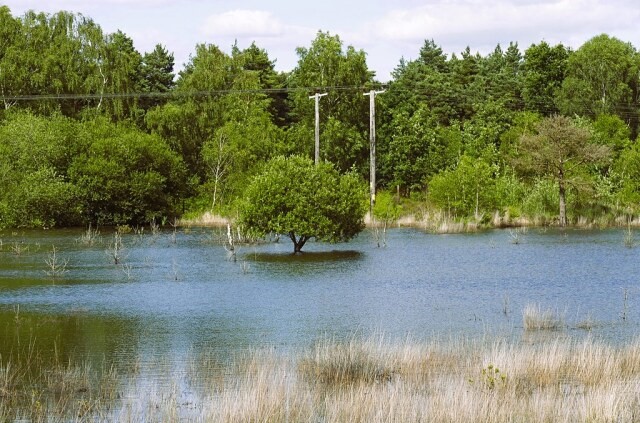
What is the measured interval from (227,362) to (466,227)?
4595 cm

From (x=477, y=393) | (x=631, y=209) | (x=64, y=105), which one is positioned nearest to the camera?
(x=477, y=393)

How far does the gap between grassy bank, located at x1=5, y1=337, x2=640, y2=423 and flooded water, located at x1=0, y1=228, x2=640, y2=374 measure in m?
3.06

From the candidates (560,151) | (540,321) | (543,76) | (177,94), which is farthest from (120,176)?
(540,321)

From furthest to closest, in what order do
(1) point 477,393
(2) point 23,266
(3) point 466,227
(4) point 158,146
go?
(4) point 158,146 < (3) point 466,227 < (2) point 23,266 < (1) point 477,393

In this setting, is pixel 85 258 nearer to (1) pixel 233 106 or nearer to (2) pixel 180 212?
(2) pixel 180 212

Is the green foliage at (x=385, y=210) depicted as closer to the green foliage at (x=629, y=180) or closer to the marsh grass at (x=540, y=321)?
the green foliage at (x=629, y=180)

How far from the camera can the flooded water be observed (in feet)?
75.8

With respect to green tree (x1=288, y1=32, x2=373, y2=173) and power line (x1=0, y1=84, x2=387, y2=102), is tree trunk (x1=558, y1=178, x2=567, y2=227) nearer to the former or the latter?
power line (x1=0, y1=84, x2=387, y2=102)

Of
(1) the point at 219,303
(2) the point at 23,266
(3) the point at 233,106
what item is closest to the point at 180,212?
(3) the point at 233,106

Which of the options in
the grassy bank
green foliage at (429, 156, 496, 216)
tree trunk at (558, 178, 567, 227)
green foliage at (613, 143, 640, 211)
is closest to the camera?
the grassy bank

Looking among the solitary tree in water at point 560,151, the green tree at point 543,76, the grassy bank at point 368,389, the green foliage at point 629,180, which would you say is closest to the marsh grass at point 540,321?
the grassy bank at point 368,389

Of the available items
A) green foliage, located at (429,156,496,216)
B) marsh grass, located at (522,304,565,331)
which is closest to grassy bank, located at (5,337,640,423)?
marsh grass, located at (522,304,565,331)

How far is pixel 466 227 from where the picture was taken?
6388cm

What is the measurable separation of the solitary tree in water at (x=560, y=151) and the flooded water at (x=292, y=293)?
14.4 m
